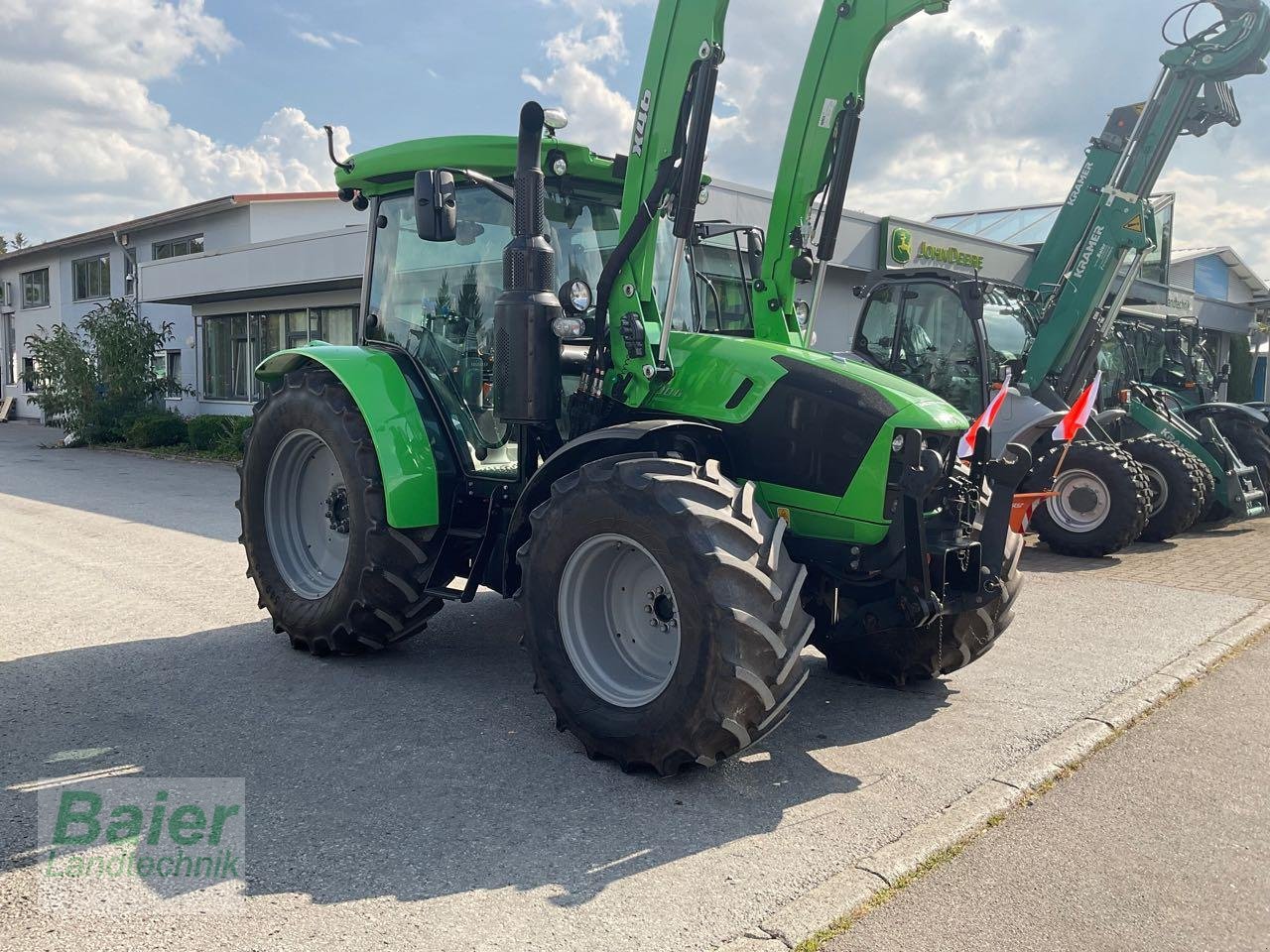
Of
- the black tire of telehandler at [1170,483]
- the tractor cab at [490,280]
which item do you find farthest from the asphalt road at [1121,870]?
the black tire of telehandler at [1170,483]

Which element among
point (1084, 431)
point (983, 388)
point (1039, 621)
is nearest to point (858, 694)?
point (1039, 621)

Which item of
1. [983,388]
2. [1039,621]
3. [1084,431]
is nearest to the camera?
[1039,621]

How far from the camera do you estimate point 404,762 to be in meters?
4.14

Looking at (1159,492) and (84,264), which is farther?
(84,264)

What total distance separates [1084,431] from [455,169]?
24.7 ft

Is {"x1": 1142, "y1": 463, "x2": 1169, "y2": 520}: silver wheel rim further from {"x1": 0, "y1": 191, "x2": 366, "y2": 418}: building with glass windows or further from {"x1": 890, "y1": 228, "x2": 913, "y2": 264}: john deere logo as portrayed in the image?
{"x1": 0, "y1": 191, "x2": 366, "y2": 418}: building with glass windows

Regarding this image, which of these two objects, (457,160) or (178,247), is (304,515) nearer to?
(457,160)

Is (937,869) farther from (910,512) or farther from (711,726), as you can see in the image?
(910,512)

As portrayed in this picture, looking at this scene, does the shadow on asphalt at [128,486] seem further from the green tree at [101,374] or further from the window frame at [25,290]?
the window frame at [25,290]

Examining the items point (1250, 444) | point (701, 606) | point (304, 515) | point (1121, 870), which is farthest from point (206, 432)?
point (1121, 870)

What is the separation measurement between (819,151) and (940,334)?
5.31 metres

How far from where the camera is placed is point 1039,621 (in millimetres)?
6918

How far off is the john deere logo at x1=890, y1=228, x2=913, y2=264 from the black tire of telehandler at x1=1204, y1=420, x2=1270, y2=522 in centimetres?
818

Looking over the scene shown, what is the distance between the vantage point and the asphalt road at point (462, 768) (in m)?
3.00
